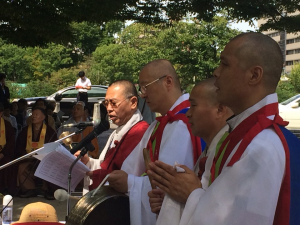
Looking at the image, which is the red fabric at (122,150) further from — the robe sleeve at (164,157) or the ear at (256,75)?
the ear at (256,75)

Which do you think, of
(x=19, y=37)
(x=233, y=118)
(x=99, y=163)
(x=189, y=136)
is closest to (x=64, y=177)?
(x=99, y=163)

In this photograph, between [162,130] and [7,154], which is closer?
[162,130]

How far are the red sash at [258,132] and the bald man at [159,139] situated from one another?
3.62ft

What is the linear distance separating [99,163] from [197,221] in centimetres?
271

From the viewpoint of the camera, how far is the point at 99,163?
445cm

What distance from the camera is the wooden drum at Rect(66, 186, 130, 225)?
3.04 metres

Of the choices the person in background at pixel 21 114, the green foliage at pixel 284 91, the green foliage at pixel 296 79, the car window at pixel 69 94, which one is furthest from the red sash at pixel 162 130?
the green foliage at pixel 296 79

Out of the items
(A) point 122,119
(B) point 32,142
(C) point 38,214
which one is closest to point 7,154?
(B) point 32,142

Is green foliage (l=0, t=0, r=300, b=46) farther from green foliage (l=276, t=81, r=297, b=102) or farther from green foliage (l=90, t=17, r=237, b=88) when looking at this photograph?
green foliage (l=276, t=81, r=297, b=102)

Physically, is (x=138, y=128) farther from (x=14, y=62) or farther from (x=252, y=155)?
(x=14, y=62)

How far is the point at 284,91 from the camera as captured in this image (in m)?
33.1

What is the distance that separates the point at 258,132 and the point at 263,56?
315mm

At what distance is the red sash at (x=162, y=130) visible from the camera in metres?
3.21

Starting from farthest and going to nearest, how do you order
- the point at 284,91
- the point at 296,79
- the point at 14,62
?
the point at 14,62, the point at 296,79, the point at 284,91
